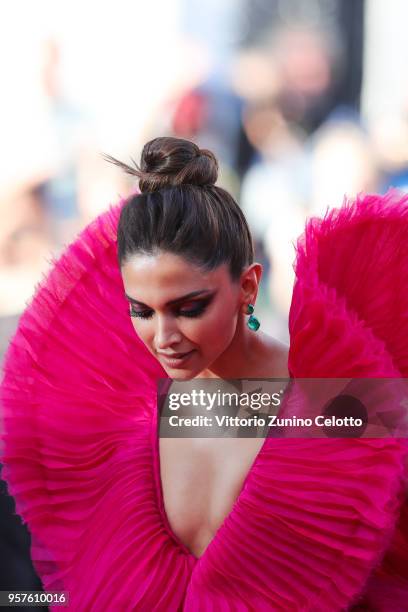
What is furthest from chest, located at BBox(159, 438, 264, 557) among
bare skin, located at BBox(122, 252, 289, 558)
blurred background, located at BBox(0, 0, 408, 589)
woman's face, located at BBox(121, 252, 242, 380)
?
blurred background, located at BBox(0, 0, 408, 589)

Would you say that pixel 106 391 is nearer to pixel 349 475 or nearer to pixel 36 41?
pixel 349 475

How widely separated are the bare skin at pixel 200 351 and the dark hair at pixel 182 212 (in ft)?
0.05

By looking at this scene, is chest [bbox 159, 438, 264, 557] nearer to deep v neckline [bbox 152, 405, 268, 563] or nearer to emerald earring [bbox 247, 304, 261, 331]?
deep v neckline [bbox 152, 405, 268, 563]

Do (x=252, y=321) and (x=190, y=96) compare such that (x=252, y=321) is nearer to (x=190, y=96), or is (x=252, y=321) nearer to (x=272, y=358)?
(x=272, y=358)

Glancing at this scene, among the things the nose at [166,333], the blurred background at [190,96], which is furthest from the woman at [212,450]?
the blurred background at [190,96]

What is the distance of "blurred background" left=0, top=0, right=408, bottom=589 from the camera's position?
3.93 ft

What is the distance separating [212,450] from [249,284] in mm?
199

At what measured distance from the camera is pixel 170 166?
72cm

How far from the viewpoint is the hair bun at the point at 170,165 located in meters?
0.72

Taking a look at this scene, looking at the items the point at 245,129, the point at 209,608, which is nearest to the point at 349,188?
the point at 245,129

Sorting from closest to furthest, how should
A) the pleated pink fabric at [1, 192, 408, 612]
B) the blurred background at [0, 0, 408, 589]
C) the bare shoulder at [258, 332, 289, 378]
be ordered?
the pleated pink fabric at [1, 192, 408, 612]
the bare shoulder at [258, 332, 289, 378]
the blurred background at [0, 0, 408, 589]

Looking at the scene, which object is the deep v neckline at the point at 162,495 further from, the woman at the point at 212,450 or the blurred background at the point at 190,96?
the blurred background at the point at 190,96

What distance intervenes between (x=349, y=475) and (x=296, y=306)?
0.18m

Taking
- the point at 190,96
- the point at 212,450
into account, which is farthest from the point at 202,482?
the point at 190,96
